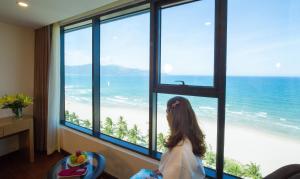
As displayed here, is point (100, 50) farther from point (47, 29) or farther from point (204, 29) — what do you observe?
point (204, 29)

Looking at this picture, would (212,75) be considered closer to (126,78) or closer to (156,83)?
(156,83)

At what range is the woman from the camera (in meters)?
1.16

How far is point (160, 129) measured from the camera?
220 centimetres

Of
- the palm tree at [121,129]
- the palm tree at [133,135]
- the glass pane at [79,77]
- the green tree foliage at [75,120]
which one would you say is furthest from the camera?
the green tree foliage at [75,120]

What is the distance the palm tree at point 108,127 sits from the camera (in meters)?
2.78

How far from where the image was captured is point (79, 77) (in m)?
3.23

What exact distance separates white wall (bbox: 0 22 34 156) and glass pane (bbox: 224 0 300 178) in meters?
3.52

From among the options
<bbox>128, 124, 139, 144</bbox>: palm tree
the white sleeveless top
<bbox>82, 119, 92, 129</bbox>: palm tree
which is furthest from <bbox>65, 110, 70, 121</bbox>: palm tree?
the white sleeveless top

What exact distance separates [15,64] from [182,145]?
135 inches

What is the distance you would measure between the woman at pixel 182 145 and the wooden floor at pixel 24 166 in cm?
162

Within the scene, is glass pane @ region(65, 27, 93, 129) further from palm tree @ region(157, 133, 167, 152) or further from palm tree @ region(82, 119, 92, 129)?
palm tree @ region(157, 133, 167, 152)

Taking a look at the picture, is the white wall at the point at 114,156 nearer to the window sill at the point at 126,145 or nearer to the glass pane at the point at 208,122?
the window sill at the point at 126,145


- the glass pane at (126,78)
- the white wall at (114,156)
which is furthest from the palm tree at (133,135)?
the white wall at (114,156)

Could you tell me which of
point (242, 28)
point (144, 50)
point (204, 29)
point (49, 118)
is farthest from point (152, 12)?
point (49, 118)
